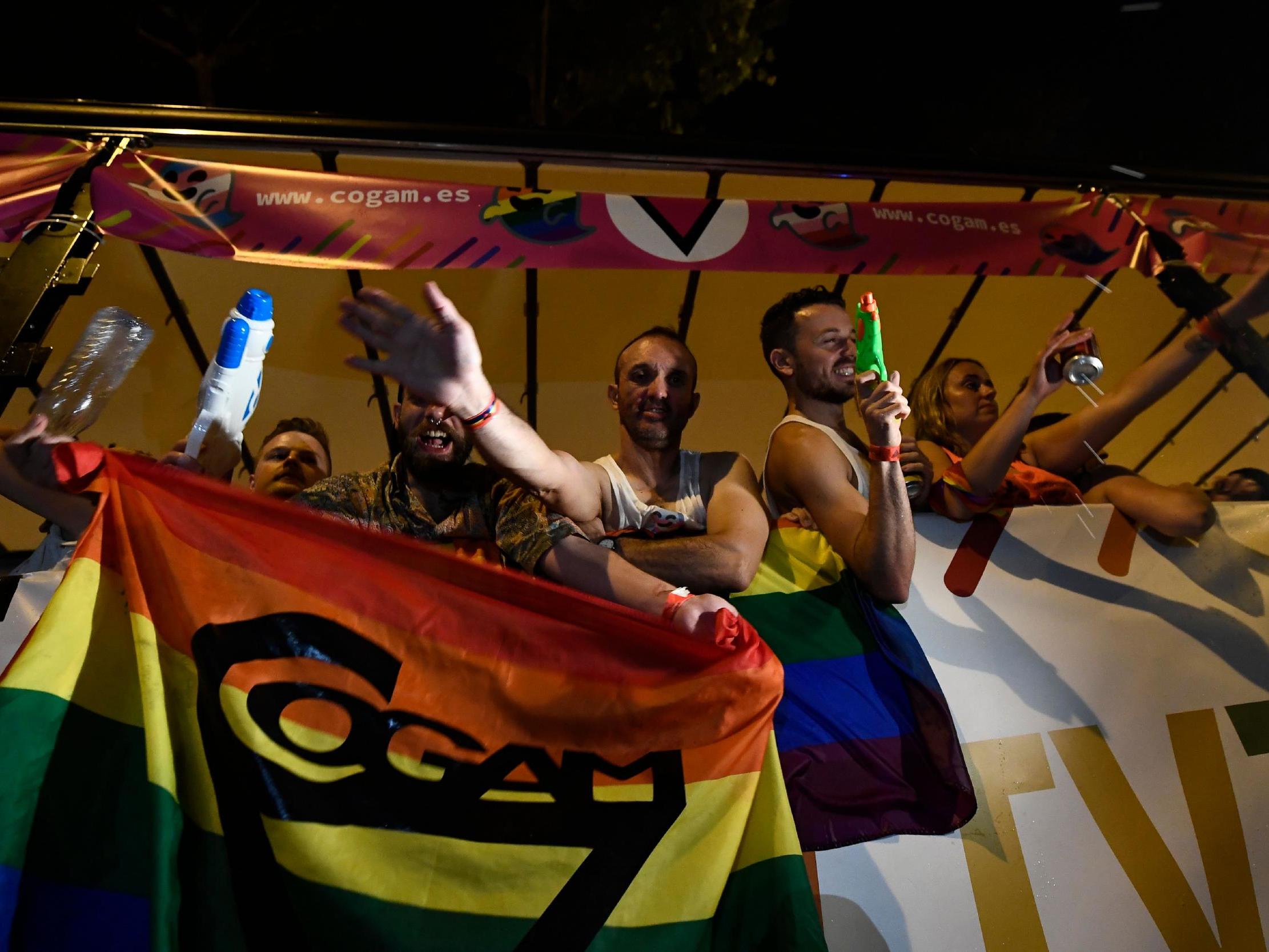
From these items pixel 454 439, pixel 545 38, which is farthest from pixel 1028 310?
pixel 545 38

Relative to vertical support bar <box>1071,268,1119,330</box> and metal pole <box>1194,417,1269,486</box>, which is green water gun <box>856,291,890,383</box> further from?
metal pole <box>1194,417,1269,486</box>

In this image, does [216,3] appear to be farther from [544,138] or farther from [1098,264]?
[1098,264]

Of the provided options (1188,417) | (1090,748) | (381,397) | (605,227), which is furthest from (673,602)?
(1188,417)

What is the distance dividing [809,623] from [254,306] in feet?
5.83

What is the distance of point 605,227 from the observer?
3.60 m

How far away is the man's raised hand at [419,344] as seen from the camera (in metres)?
2.33

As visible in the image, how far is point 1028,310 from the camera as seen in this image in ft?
18.6

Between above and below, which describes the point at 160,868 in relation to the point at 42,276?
below

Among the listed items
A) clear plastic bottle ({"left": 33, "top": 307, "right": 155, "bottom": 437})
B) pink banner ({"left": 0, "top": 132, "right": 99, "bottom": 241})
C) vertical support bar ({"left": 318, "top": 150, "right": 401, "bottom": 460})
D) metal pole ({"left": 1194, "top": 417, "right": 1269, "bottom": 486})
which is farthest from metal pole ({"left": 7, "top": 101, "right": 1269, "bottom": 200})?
metal pole ({"left": 1194, "top": 417, "right": 1269, "bottom": 486})

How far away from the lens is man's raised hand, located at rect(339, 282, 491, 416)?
233 centimetres

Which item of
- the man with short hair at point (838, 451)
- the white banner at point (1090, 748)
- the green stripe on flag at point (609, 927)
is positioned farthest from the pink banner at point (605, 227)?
the green stripe on flag at point (609, 927)

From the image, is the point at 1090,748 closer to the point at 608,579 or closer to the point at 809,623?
the point at 809,623

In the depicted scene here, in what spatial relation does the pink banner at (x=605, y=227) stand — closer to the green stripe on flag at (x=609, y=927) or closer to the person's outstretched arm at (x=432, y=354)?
the person's outstretched arm at (x=432, y=354)

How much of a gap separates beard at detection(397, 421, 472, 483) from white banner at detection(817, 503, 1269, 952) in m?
1.47
